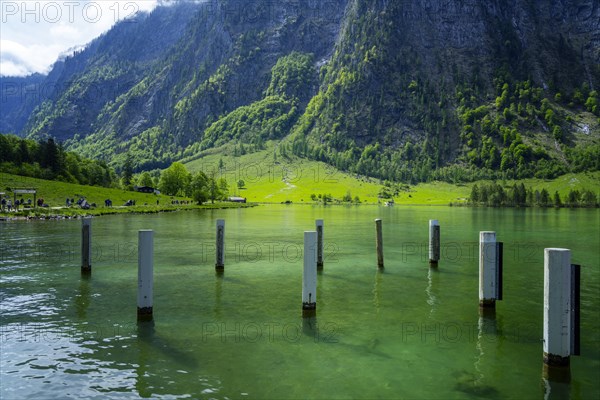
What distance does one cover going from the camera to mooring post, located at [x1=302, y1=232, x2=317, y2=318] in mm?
17500

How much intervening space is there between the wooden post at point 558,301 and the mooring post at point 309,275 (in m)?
7.85

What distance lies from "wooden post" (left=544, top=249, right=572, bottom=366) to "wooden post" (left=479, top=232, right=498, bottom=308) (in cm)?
586

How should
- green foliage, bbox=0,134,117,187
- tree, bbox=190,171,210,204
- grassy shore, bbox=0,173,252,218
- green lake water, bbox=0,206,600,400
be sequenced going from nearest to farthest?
1. green lake water, bbox=0,206,600,400
2. grassy shore, bbox=0,173,252,218
3. green foliage, bbox=0,134,117,187
4. tree, bbox=190,171,210,204

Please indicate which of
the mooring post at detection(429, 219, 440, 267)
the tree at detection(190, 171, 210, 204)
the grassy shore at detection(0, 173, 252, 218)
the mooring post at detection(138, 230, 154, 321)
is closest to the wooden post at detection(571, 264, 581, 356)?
the mooring post at detection(138, 230, 154, 321)

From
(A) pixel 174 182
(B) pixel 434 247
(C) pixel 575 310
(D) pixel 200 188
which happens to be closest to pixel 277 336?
(C) pixel 575 310

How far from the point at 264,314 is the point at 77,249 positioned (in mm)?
27114

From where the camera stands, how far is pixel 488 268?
18.7 meters

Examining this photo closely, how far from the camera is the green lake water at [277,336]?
39.9ft

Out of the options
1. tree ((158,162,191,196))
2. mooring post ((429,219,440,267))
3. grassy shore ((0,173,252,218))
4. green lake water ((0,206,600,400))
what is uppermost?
tree ((158,162,191,196))

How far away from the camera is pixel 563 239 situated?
2219 inches

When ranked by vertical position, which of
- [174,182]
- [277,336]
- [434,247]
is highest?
[174,182]

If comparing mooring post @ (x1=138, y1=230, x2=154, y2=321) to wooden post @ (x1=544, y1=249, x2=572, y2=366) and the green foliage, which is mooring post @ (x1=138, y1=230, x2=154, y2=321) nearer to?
wooden post @ (x1=544, y1=249, x2=572, y2=366)

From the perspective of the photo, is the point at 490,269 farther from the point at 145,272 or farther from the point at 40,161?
the point at 40,161

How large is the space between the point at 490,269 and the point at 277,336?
29.4ft
